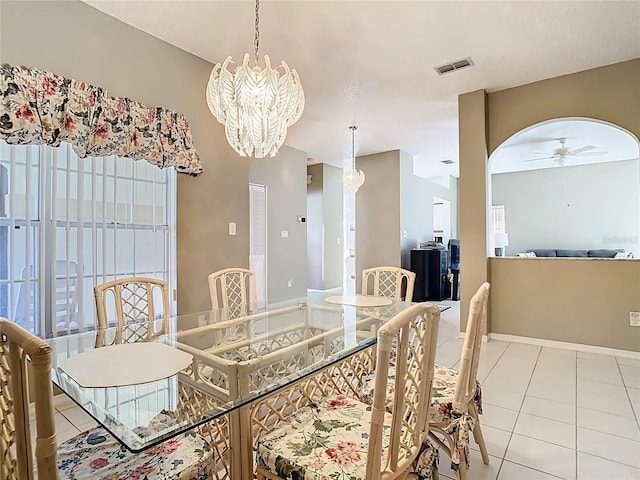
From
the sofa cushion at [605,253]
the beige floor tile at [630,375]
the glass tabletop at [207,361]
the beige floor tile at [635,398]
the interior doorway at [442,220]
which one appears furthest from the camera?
the interior doorway at [442,220]

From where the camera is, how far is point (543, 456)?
1778mm

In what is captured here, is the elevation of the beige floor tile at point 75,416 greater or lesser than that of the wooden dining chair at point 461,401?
lesser

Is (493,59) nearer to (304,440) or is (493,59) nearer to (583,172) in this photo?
(304,440)

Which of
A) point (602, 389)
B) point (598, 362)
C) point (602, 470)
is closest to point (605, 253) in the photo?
point (598, 362)

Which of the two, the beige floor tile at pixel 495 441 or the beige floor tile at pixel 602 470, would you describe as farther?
the beige floor tile at pixel 495 441

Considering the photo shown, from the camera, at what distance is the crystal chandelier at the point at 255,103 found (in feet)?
6.44

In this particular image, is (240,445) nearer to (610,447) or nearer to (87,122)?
(610,447)

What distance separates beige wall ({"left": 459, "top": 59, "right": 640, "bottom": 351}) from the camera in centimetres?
327

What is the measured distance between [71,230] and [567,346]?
4459 millimetres

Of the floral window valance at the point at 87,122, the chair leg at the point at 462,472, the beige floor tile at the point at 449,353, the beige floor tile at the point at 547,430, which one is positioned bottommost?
the beige floor tile at the point at 547,430

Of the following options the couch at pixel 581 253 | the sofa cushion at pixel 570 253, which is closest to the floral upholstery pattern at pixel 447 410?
the couch at pixel 581 253

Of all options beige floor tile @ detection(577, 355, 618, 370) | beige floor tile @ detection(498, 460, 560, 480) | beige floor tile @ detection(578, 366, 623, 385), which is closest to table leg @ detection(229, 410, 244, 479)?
beige floor tile @ detection(498, 460, 560, 480)

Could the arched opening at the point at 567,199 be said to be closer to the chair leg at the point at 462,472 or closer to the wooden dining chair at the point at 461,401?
the wooden dining chair at the point at 461,401

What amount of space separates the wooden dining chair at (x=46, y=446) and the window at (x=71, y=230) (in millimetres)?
1401
